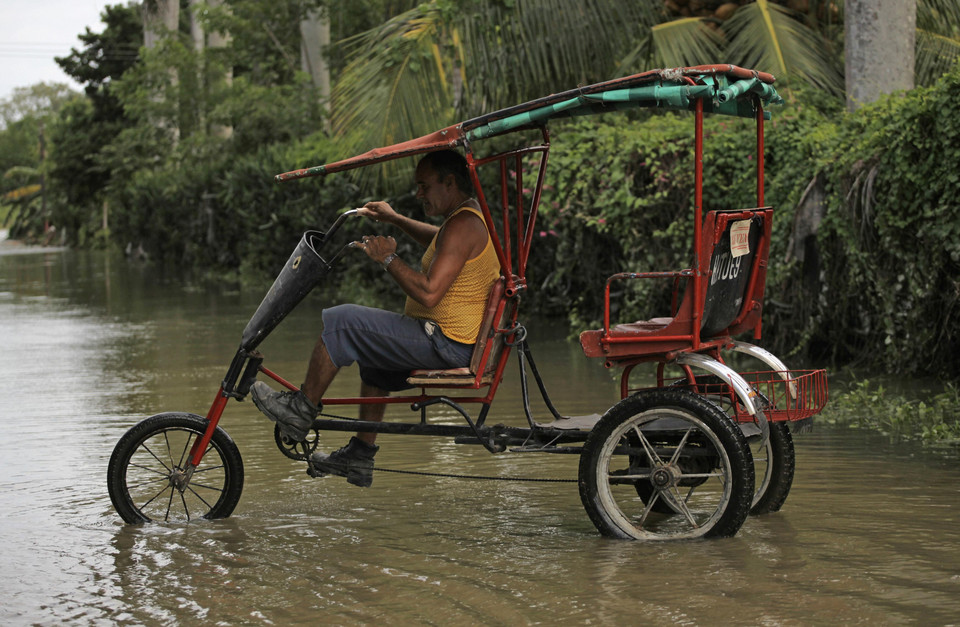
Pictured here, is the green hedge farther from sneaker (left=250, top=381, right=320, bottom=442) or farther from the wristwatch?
sneaker (left=250, top=381, right=320, bottom=442)

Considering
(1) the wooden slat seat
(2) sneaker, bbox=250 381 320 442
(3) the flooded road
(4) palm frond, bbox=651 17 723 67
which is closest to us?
(3) the flooded road

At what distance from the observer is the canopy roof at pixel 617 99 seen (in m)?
4.86

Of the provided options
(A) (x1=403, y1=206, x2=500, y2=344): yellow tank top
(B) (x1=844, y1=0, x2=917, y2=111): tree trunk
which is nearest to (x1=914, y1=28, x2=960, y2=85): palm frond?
(B) (x1=844, y1=0, x2=917, y2=111): tree trunk

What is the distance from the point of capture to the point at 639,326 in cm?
535

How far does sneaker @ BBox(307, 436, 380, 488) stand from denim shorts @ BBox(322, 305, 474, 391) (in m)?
0.48

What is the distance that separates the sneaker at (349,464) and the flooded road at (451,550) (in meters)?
0.19

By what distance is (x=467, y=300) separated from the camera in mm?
5434

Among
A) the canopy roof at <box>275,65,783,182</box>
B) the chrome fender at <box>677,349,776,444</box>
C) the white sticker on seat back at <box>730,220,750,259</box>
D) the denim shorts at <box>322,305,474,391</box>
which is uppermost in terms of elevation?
the canopy roof at <box>275,65,783,182</box>

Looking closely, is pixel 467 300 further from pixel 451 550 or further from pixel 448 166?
pixel 451 550

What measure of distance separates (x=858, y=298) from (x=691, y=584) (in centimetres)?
561

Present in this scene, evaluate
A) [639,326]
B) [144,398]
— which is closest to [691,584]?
[639,326]

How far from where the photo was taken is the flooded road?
4133 millimetres

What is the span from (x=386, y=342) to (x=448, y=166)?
86cm

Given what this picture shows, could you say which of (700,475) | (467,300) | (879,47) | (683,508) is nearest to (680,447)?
(700,475)
